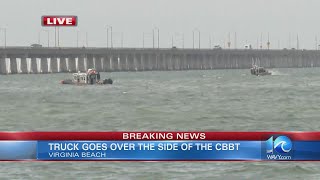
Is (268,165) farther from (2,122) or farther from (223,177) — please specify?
(2,122)

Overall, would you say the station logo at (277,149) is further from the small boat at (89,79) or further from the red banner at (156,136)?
the small boat at (89,79)

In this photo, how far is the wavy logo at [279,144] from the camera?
17.4 m

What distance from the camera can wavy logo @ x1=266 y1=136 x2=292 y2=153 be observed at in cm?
1742

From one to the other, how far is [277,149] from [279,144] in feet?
0.36

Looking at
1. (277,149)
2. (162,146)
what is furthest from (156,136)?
(277,149)

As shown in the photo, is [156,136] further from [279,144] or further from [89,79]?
[89,79]

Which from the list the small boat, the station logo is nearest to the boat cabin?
the small boat

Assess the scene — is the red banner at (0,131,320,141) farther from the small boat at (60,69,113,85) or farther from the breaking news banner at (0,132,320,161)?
the small boat at (60,69,113,85)

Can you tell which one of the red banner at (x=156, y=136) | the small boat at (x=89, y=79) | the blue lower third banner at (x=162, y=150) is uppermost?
the red banner at (x=156, y=136)

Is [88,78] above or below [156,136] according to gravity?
below

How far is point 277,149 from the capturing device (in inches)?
688

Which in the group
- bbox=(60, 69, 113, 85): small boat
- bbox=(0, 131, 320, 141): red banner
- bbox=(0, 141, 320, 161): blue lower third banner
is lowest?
bbox=(60, 69, 113, 85): small boat

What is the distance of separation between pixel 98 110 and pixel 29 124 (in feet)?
66.3

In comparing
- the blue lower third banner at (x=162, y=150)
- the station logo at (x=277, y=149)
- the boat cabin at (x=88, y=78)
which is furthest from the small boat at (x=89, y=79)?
the station logo at (x=277, y=149)
